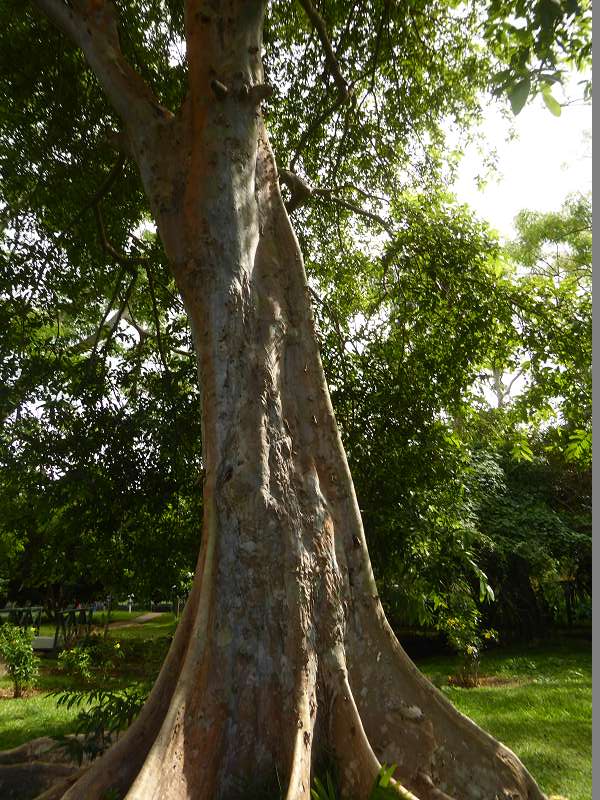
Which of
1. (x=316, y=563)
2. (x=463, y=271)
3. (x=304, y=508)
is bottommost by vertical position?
(x=316, y=563)

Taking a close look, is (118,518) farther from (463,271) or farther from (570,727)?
(570,727)

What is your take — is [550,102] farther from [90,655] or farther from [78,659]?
[90,655]

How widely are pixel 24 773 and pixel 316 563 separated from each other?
2901 millimetres

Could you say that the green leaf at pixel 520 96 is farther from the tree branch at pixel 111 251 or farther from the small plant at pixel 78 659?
the small plant at pixel 78 659

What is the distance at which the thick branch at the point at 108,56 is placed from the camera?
4820 millimetres

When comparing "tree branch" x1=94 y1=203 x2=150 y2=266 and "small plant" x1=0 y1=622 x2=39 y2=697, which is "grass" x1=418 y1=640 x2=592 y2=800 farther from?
"tree branch" x1=94 y1=203 x2=150 y2=266

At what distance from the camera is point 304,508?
11.9 feet

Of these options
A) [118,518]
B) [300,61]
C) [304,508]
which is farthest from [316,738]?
[300,61]

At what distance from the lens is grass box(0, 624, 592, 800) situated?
531 cm

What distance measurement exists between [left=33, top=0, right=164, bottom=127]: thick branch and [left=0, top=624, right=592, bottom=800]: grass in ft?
14.2

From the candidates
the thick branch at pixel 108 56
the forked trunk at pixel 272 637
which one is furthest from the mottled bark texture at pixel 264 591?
the thick branch at pixel 108 56

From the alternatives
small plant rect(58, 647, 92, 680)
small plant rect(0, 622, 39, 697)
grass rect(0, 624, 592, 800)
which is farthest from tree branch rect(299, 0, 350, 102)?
small plant rect(0, 622, 39, 697)

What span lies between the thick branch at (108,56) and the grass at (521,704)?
4.33 meters

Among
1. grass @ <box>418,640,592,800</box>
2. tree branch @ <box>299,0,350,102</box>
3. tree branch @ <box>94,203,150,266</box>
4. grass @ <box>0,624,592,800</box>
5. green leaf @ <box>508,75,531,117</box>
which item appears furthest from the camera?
tree branch @ <box>94,203,150,266</box>
